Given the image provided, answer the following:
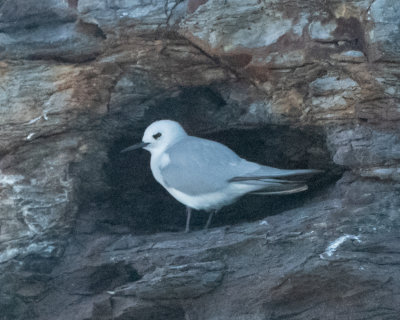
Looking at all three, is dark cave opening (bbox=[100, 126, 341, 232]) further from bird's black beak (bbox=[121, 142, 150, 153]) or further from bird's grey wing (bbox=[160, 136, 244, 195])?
bird's grey wing (bbox=[160, 136, 244, 195])

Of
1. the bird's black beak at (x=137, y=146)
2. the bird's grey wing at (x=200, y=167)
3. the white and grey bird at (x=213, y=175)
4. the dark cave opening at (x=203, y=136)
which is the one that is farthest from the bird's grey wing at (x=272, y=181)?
the bird's black beak at (x=137, y=146)

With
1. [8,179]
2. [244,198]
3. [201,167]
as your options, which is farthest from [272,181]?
[8,179]

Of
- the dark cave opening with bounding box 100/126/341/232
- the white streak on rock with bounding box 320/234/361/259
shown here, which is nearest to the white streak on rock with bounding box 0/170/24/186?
the dark cave opening with bounding box 100/126/341/232

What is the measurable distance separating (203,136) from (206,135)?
50 mm

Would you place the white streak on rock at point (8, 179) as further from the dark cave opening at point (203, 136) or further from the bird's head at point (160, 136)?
the bird's head at point (160, 136)

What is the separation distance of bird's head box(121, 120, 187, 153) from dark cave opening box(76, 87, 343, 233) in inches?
6.3

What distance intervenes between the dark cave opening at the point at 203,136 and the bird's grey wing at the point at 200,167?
0.42 meters

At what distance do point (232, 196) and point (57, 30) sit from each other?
5.74 ft

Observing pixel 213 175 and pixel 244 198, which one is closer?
pixel 213 175

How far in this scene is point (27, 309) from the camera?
486 centimetres

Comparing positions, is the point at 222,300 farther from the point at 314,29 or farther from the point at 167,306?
the point at 314,29

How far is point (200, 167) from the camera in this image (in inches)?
196

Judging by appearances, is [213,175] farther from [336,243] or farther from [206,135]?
[336,243]

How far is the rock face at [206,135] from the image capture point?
4340mm
